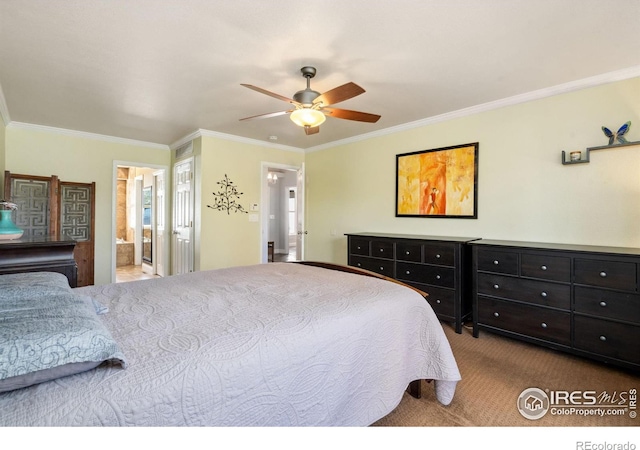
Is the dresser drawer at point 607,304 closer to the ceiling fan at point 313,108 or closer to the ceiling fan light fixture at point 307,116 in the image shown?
the ceiling fan at point 313,108

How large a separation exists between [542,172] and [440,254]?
1.27 m

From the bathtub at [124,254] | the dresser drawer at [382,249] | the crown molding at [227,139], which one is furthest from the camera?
the bathtub at [124,254]

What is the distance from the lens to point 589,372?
7.74 ft

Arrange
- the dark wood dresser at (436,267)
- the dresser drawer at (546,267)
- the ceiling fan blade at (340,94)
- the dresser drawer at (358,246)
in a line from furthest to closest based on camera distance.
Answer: the dresser drawer at (358,246) → the dark wood dresser at (436,267) → the dresser drawer at (546,267) → the ceiling fan blade at (340,94)

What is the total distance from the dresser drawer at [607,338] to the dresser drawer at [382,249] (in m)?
1.76

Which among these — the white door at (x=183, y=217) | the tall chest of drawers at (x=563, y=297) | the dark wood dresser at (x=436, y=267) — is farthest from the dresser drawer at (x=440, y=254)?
the white door at (x=183, y=217)

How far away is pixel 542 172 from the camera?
9.93 ft

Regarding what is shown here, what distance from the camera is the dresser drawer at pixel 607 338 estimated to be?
2.22 meters

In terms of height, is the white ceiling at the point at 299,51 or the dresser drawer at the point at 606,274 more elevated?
the white ceiling at the point at 299,51

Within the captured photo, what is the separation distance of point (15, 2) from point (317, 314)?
2.50 m

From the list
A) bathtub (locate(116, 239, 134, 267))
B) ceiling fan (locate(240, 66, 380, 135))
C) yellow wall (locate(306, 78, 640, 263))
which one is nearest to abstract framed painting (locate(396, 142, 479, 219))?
yellow wall (locate(306, 78, 640, 263))

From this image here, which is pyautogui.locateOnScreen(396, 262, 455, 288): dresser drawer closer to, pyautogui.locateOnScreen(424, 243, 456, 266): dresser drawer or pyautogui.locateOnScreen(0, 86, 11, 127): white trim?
pyautogui.locateOnScreen(424, 243, 456, 266): dresser drawer

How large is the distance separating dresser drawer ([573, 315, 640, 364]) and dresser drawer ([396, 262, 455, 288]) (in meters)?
1.04
